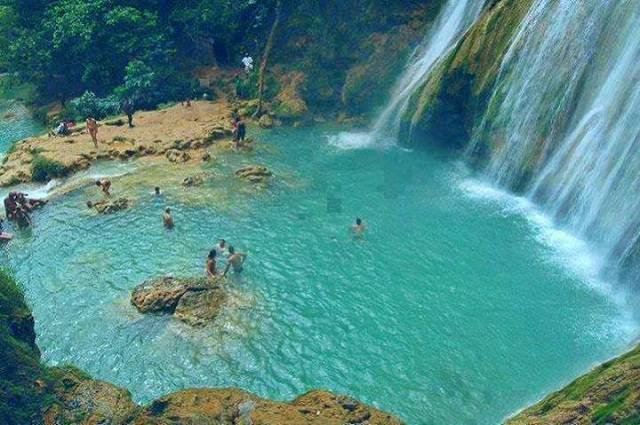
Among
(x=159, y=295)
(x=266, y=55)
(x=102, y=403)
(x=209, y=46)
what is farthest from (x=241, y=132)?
(x=102, y=403)

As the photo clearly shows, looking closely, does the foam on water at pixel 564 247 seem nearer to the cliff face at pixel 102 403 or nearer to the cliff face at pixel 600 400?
the cliff face at pixel 600 400

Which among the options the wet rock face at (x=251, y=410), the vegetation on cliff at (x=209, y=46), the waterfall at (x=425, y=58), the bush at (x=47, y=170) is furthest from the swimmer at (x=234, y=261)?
the vegetation on cliff at (x=209, y=46)

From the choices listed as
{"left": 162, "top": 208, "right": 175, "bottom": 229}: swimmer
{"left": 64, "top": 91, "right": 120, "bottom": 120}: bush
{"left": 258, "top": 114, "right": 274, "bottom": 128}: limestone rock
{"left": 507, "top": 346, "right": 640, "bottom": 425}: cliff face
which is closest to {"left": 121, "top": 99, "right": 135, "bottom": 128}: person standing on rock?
{"left": 64, "top": 91, "right": 120, "bottom": 120}: bush

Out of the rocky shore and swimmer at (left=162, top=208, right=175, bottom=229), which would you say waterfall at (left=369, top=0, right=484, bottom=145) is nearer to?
the rocky shore

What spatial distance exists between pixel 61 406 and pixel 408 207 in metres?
14.9

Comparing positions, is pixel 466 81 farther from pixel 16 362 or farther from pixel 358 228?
pixel 16 362

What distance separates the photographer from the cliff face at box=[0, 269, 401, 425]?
12.8 metres

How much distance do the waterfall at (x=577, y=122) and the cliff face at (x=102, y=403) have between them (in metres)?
10.8

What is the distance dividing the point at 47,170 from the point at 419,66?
18.9 metres

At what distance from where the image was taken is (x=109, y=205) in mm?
25453

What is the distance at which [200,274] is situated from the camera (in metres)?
21.1

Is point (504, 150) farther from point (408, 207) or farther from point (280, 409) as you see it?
point (280, 409)

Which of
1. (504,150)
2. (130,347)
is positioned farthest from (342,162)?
(130,347)

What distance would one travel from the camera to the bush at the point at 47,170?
28828 millimetres
